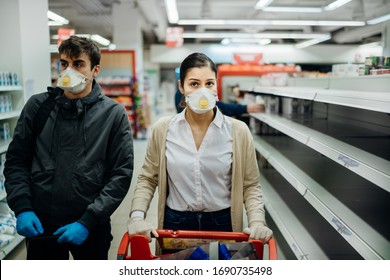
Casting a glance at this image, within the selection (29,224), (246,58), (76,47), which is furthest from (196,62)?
(246,58)

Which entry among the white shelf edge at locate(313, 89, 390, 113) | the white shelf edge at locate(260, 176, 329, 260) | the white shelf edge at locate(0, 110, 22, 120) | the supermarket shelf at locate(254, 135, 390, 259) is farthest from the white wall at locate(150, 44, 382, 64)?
the white shelf edge at locate(313, 89, 390, 113)

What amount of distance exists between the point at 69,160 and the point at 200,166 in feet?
2.08

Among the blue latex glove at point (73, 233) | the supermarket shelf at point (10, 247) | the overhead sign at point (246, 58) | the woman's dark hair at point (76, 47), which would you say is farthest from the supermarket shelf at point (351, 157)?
the overhead sign at point (246, 58)

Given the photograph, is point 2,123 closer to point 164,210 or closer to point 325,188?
point 164,210

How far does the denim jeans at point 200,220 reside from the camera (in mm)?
1826

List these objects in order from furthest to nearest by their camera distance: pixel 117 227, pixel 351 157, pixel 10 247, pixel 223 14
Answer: pixel 223 14, pixel 117 227, pixel 10 247, pixel 351 157

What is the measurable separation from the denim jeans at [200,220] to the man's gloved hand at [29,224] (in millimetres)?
627

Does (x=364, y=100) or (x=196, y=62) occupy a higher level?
(x=196, y=62)

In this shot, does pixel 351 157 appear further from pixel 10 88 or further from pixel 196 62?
pixel 10 88

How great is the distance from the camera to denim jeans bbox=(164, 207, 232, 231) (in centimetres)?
183

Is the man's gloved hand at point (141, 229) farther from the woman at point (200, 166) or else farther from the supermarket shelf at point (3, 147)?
the supermarket shelf at point (3, 147)

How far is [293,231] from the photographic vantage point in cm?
313

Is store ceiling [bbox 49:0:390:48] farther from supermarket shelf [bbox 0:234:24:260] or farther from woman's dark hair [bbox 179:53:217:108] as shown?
woman's dark hair [bbox 179:53:217:108]

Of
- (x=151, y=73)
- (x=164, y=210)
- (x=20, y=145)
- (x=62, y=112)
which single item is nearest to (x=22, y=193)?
(x=20, y=145)
